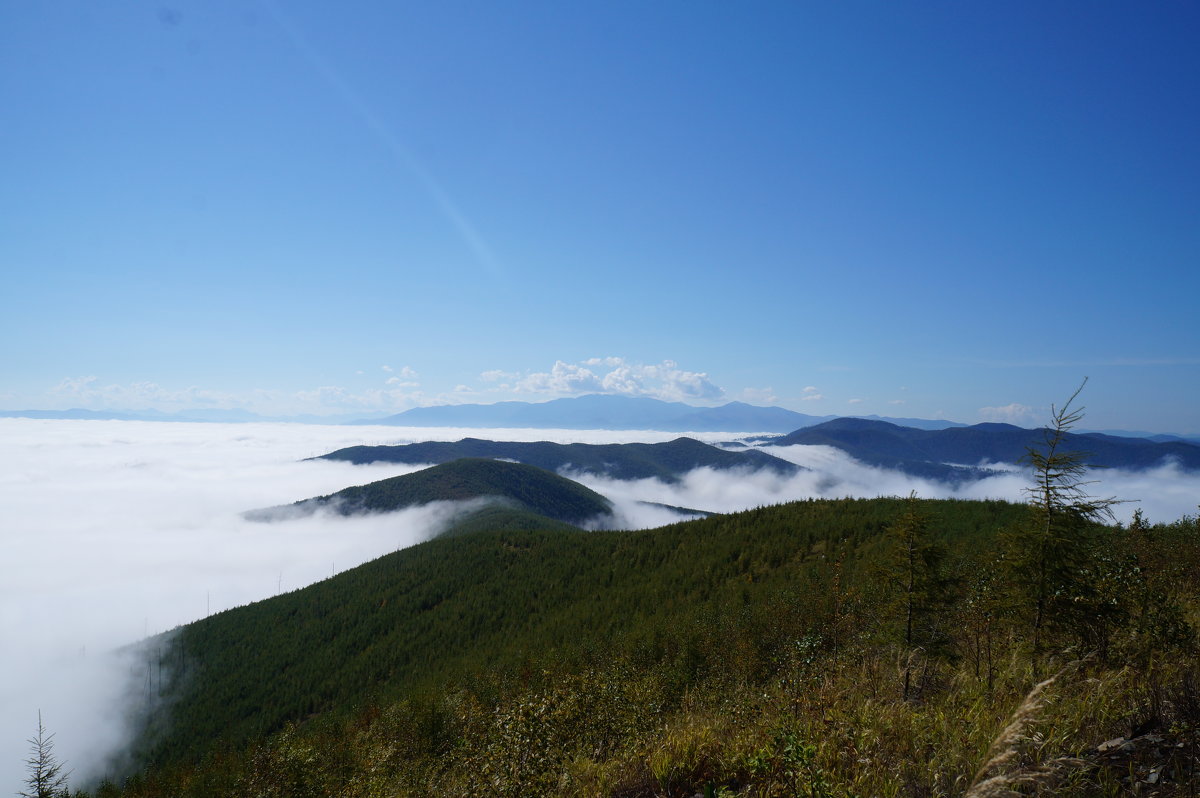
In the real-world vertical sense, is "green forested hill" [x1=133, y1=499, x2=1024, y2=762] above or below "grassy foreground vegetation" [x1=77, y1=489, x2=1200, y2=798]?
below

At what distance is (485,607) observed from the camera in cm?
15238

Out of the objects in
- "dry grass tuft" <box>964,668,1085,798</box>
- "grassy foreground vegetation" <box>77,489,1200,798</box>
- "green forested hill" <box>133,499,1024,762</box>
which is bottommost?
"green forested hill" <box>133,499,1024,762</box>

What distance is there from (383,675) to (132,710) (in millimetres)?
146712

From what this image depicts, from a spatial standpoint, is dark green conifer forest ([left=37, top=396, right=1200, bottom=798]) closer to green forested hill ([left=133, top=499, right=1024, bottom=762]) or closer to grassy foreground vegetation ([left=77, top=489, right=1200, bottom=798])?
grassy foreground vegetation ([left=77, top=489, right=1200, bottom=798])

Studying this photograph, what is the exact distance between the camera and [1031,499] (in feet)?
41.3

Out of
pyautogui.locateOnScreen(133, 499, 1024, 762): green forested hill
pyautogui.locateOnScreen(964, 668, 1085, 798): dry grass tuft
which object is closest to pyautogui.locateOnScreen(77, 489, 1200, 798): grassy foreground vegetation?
pyautogui.locateOnScreen(964, 668, 1085, 798): dry grass tuft

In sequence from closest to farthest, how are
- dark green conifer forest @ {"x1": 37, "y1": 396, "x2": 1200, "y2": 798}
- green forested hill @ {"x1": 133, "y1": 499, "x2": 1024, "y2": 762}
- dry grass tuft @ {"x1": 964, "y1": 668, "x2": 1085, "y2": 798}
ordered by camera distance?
1. dry grass tuft @ {"x1": 964, "y1": 668, "x2": 1085, "y2": 798}
2. dark green conifer forest @ {"x1": 37, "y1": 396, "x2": 1200, "y2": 798}
3. green forested hill @ {"x1": 133, "y1": 499, "x2": 1024, "y2": 762}

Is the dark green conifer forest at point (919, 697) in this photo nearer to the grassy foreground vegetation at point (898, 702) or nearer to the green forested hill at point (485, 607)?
the grassy foreground vegetation at point (898, 702)

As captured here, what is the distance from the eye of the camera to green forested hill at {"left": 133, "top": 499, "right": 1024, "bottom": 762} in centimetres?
9831

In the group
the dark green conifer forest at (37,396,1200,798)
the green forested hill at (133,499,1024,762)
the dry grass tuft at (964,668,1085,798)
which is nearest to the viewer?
the dry grass tuft at (964,668,1085,798)

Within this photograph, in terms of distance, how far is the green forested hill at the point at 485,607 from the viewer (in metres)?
98.3

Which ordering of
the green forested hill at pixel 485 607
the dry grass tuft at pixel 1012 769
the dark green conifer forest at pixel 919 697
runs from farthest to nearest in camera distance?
the green forested hill at pixel 485 607 < the dark green conifer forest at pixel 919 697 < the dry grass tuft at pixel 1012 769

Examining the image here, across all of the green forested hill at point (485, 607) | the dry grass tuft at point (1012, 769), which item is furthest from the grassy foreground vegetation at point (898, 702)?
the green forested hill at point (485, 607)

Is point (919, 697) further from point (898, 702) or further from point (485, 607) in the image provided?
point (485, 607)
